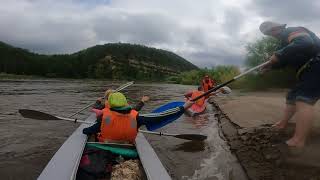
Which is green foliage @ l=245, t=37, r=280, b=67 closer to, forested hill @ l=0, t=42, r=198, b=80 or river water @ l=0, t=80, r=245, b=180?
river water @ l=0, t=80, r=245, b=180

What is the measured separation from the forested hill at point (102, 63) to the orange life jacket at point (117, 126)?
8045cm

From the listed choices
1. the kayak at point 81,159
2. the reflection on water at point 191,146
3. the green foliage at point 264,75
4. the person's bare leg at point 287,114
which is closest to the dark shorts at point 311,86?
the person's bare leg at point 287,114

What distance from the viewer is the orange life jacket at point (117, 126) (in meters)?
6.76

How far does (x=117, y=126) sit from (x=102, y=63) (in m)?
100

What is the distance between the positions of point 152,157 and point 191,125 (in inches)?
280

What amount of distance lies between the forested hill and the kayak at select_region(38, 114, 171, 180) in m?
80.2

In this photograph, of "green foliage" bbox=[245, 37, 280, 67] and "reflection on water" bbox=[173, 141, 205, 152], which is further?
"green foliage" bbox=[245, 37, 280, 67]

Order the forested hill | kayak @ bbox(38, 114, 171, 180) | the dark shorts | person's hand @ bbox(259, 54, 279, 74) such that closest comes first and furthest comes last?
kayak @ bbox(38, 114, 171, 180) → the dark shorts → person's hand @ bbox(259, 54, 279, 74) → the forested hill

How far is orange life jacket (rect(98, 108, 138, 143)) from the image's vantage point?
676 cm

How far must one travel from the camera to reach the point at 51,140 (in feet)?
35.4

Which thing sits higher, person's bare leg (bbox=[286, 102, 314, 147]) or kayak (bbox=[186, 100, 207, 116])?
person's bare leg (bbox=[286, 102, 314, 147])

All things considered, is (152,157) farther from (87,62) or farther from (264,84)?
(87,62)

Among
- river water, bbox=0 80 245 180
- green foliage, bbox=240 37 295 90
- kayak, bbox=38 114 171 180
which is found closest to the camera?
kayak, bbox=38 114 171 180

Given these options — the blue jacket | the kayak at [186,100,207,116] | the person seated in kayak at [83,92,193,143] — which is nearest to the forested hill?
the kayak at [186,100,207,116]
